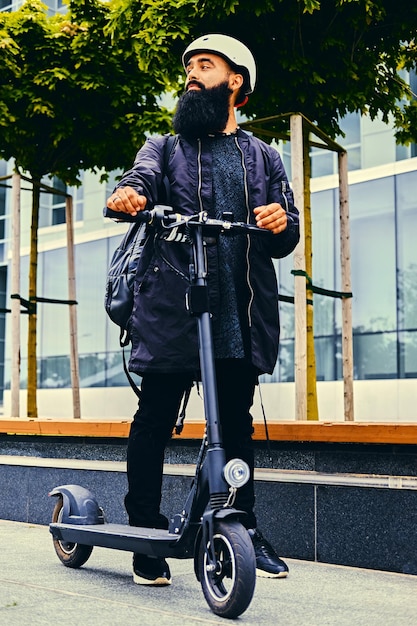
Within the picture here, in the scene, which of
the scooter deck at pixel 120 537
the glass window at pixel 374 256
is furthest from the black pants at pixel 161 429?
the glass window at pixel 374 256

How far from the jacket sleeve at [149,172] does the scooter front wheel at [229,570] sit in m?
1.27

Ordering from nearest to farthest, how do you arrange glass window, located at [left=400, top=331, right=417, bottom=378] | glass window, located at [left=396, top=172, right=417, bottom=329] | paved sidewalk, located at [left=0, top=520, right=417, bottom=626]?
1. paved sidewalk, located at [left=0, top=520, right=417, bottom=626]
2. glass window, located at [left=400, top=331, right=417, bottom=378]
3. glass window, located at [left=396, top=172, right=417, bottom=329]

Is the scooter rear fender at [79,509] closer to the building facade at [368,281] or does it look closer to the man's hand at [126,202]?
the man's hand at [126,202]

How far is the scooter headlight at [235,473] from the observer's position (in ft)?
10.3

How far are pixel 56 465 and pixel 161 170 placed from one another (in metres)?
2.59

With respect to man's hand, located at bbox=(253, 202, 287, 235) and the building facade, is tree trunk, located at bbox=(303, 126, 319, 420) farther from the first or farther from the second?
the building facade

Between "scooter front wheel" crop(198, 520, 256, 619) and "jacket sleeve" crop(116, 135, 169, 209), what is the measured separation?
127 centimetres

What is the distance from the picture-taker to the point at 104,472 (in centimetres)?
549

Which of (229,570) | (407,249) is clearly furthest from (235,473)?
(407,249)

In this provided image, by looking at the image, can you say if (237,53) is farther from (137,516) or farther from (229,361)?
(137,516)

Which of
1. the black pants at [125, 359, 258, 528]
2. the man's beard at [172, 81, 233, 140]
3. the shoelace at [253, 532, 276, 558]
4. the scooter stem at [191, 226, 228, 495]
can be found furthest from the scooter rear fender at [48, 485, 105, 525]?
the man's beard at [172, 81, 233, 140]

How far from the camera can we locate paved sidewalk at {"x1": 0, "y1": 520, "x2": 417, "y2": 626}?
10.2ft

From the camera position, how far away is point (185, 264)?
3.69 m

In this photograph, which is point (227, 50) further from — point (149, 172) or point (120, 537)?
point (120, 537)
